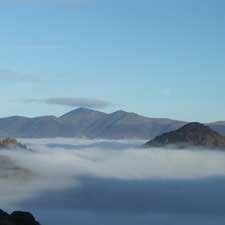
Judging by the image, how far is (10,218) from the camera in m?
192

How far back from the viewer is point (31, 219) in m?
193

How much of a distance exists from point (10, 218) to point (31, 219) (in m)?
5.72
